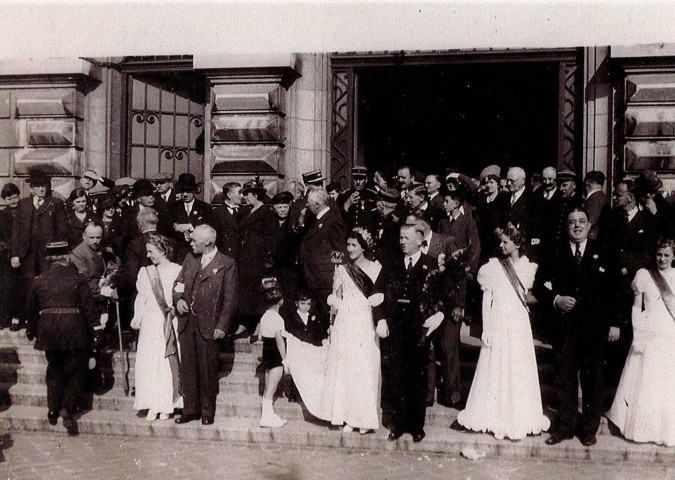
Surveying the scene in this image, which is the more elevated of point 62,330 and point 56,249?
point 56,249

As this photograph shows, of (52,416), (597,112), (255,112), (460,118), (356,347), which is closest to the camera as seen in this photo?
(356,347)

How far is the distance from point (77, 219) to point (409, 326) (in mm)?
4672

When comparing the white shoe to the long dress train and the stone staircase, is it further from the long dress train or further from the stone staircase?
the long dress train

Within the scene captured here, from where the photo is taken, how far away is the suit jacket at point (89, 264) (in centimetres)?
766

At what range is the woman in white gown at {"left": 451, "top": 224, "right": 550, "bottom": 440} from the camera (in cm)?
623

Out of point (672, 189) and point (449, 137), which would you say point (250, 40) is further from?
point (449, 137)

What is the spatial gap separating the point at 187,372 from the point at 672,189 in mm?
6349

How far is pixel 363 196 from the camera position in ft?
28.0

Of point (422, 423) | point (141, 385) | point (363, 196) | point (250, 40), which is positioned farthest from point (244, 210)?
point (422, 423)

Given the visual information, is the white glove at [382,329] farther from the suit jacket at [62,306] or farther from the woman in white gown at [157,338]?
the suit jacket at [62,306]

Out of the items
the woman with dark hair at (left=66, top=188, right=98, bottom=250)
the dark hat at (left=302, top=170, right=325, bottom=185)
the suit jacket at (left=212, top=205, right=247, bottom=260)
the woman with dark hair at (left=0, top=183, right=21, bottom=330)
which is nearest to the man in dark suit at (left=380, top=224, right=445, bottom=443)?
the dark hat at (left=302, top=170, right=325, bottom=185)

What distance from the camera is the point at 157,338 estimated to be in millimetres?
7027

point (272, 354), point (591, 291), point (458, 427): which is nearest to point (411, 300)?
point (458, 427)

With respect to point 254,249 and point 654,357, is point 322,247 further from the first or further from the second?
point 654,357
